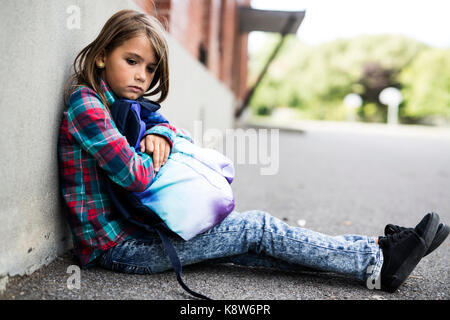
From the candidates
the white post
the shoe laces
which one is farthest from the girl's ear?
the white post

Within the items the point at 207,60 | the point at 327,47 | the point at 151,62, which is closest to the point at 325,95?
the point at 327,47

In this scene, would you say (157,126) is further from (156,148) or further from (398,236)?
(398,236)

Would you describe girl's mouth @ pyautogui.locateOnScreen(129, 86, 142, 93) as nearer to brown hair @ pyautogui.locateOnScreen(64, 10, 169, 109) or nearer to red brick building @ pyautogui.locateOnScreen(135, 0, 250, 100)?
brown hair @ pyautogui.locateOnScreen(64, 10, 169, 109)

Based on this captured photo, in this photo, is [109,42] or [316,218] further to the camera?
[316,218]

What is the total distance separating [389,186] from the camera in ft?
16.5

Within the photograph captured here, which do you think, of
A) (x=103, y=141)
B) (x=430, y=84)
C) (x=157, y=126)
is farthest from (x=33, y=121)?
(x=430, y=84)

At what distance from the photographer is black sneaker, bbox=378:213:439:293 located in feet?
6.36

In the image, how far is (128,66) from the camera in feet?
6.75

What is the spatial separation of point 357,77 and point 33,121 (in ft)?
146

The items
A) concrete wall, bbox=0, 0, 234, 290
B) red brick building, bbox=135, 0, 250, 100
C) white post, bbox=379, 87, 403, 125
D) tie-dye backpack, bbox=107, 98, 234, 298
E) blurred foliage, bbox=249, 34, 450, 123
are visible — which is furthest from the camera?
white post, bbox=379, 87, 403, 125

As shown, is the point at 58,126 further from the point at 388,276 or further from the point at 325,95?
the point at 325,95

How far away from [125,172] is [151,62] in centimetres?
61

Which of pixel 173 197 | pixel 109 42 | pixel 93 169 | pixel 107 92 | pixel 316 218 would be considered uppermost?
pixel 109 42

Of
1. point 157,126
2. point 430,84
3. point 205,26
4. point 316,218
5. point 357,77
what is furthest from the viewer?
point 357,77
